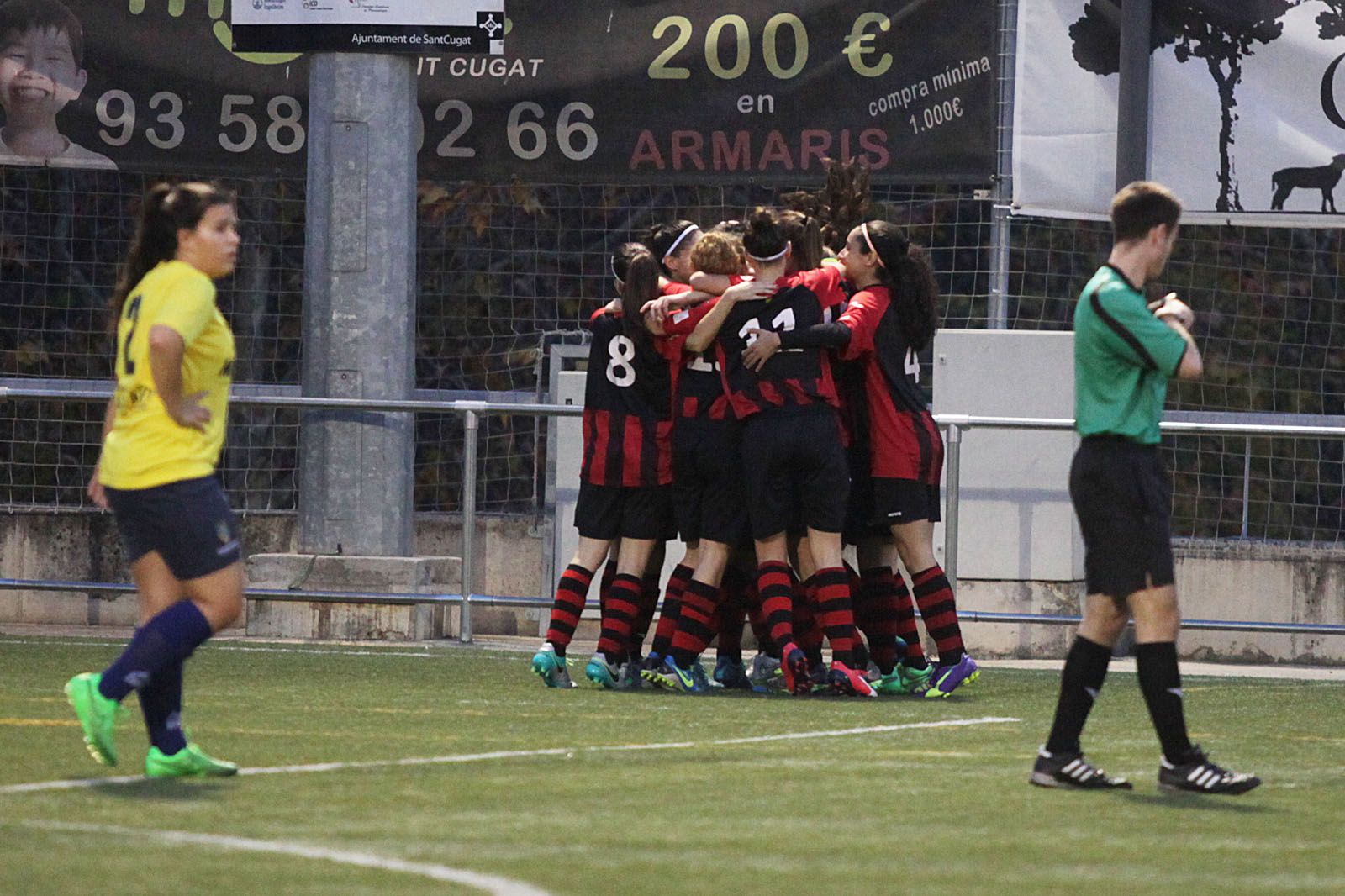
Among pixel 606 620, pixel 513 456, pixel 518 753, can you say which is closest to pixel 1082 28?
pixel 513 456

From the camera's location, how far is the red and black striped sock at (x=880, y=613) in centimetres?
990

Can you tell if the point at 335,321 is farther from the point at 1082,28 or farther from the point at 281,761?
the point at 281,761

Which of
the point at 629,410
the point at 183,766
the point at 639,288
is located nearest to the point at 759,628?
the point at 629,410

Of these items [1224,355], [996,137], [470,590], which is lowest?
[470,590]

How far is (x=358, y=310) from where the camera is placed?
1263 centimetres

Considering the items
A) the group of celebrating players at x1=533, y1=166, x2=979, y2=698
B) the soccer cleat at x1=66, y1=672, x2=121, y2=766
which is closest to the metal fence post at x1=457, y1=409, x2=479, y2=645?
the group of celebrating players at x1=533, y1=166, x2=979, y2=698

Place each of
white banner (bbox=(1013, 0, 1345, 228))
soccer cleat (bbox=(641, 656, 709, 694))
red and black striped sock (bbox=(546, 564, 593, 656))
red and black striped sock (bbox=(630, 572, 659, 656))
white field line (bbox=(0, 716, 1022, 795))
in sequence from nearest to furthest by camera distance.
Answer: white field line (bbox=(0, 716, 1022, 795)), soccer cleat (bbox=(641, 656, 709, 694)), red and black striped sock (bbox=(546, 564, 593, 656)), red and black striped sock (bbox=(630, 572, 659, 656)), white banner (bbox=(1013, 0, 1345, 228))

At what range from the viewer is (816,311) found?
30.7 ft

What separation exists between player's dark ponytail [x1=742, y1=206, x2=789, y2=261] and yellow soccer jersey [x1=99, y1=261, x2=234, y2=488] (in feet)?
11.0

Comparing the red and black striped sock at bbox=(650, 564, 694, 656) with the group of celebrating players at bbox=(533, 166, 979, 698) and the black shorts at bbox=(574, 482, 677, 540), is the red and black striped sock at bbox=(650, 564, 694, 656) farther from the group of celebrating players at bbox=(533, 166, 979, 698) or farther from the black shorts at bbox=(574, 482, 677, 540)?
the black shorts at bbox=(574, 482, 677, 540)

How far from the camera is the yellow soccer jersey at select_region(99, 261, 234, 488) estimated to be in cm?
622

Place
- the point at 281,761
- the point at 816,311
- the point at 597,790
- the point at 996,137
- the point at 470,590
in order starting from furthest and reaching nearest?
the point at 996,137, the point at 470,590, the point at 816,311, the point at 281,761, the point at 597,790

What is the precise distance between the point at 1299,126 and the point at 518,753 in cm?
746

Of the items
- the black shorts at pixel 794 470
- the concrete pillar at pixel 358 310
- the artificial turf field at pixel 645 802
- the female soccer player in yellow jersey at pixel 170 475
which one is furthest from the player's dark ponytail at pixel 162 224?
the concrete pillar at pixel 358 310
